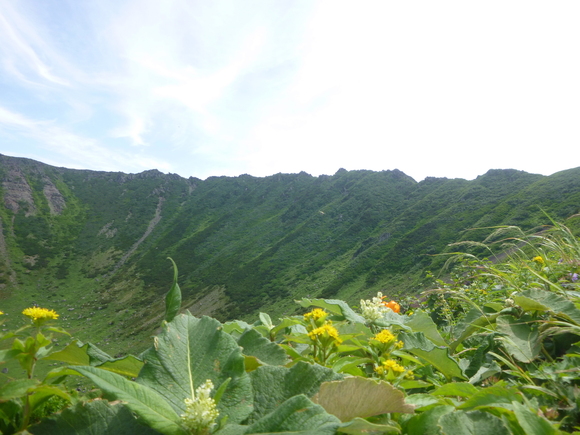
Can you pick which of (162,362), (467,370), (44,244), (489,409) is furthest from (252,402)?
(44,244)

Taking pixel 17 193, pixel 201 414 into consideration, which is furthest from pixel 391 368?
pixel 17 193

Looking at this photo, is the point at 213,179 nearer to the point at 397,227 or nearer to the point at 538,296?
the point at 397,227

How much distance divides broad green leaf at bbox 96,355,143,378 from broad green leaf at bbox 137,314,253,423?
0.54ft

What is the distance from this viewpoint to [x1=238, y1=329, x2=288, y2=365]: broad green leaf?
3.86 feet

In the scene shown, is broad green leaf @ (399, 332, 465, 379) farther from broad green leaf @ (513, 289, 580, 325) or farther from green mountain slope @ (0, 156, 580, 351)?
green mountain slope @ (0, 156, 580, 351)

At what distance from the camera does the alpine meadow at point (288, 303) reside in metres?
0.85

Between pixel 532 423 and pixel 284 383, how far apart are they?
660mm

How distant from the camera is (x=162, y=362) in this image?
3.10 feet

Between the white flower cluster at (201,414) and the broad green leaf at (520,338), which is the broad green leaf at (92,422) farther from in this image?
the broad green leaf at (520,338)

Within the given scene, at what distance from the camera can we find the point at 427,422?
900mm

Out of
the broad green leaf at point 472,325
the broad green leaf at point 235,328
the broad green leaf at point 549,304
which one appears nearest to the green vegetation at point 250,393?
the broad green leaf at point 549,304

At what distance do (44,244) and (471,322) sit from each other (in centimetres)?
Answer: 9312

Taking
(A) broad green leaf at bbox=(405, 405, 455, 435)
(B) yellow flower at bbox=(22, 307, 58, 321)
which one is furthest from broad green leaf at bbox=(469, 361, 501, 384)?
(B) yellow flower at bbox=(22, 307, 58, 321)

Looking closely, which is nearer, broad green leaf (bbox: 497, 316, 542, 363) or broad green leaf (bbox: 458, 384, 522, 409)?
broad green leaf (bbox: 458, 384, 522, 409)
